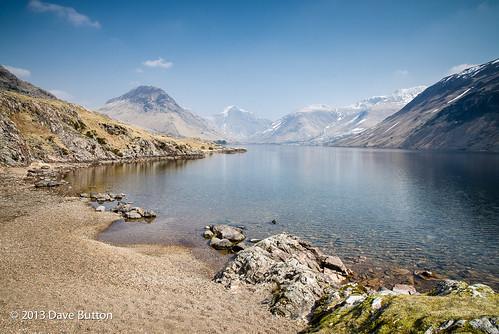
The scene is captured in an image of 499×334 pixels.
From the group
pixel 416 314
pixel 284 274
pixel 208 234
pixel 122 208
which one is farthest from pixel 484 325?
pixel 122 208

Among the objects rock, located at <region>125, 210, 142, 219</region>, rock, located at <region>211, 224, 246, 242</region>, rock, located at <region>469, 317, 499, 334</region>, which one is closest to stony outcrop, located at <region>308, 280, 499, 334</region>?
rock, located at <region>469, 317, 499, 334</region>

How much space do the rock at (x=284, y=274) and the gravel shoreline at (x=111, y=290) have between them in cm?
137

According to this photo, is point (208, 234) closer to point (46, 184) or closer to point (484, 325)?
point (484, 325)

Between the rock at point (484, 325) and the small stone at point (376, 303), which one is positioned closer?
the rock at point (484, 325)

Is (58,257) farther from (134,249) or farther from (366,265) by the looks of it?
(366,265)

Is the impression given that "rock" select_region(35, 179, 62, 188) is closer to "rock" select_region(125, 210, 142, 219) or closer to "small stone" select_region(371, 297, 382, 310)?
"rock" select_region(125, 210, 142, 219)

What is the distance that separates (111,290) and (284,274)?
15339 mm

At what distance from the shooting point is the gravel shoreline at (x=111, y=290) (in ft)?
68.0

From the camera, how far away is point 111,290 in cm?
2625

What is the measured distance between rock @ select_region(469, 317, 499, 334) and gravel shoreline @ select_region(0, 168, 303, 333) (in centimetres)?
1070

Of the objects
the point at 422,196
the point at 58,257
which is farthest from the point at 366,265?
the point at 422,196

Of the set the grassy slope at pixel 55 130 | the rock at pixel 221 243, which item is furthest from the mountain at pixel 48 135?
the rock at pixel 221 243

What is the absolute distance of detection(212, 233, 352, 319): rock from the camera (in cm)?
2445

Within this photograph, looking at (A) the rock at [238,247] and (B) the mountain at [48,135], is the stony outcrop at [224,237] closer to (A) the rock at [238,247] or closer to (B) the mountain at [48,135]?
(A) the rock at [238,247]
